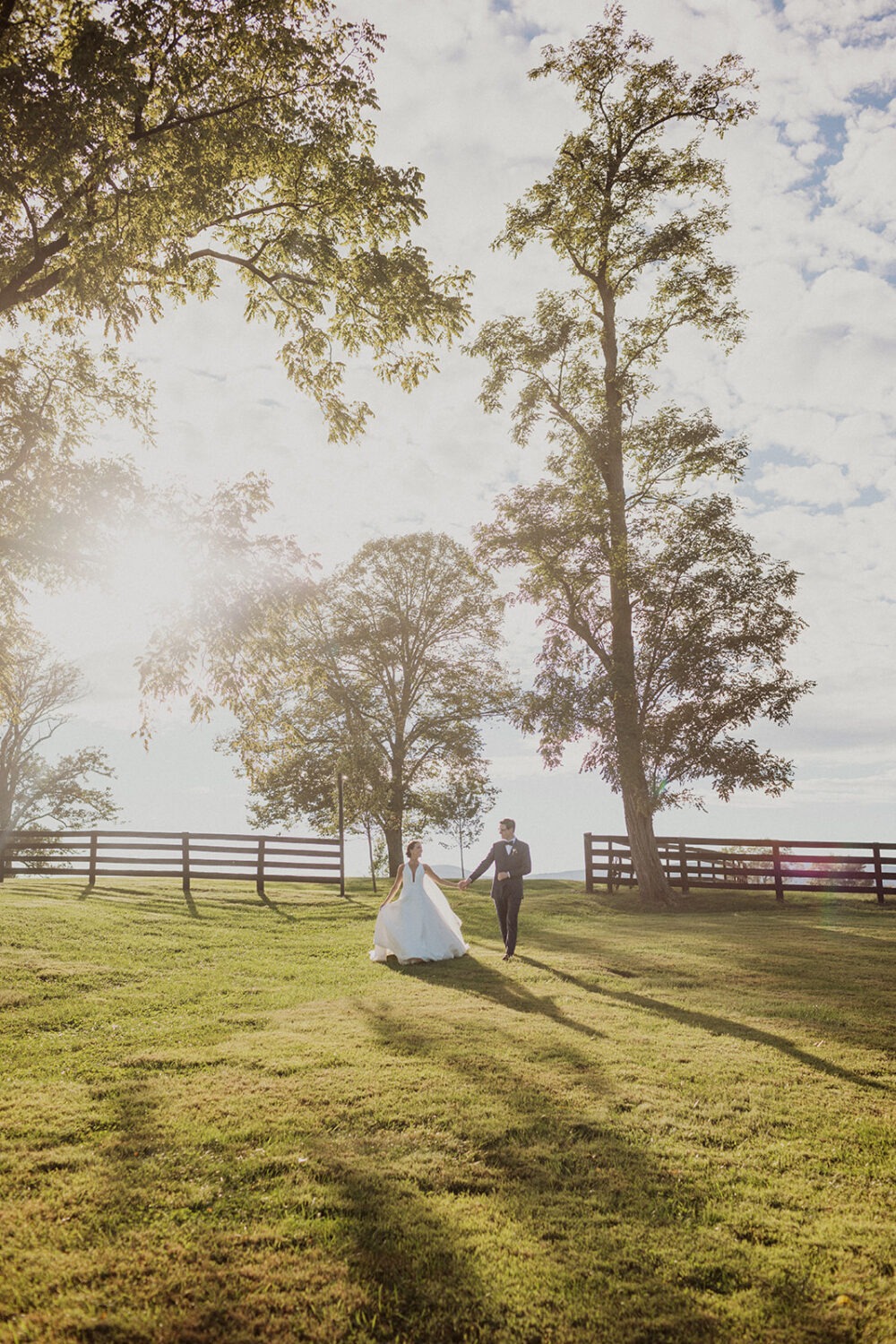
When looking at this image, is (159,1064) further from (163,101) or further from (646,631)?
(646,631)

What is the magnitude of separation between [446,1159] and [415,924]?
7985 mm

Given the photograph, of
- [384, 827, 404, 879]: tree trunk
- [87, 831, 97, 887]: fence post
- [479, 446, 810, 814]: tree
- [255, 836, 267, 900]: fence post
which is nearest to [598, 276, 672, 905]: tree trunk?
[479, 446, 810, 814]: tree

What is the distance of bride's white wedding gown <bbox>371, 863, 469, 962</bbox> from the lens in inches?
498

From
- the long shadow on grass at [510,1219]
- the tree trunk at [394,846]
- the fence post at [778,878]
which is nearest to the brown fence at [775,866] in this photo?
the fence post at [778,878]

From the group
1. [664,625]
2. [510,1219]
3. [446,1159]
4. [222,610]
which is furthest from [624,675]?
[510,1219]

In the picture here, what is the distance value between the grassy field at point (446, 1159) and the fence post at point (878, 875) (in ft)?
38.3

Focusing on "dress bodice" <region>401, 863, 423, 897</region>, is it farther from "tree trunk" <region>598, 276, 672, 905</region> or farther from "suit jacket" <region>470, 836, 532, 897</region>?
"tree trunk" <region>598, 276, 672, 905</region>

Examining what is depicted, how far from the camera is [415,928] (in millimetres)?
12750

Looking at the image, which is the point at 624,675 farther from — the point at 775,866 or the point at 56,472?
the point at 56,472

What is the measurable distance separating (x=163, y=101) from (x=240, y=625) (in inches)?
304

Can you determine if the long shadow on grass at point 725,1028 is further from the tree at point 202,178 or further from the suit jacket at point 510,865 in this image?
the tree at point 202,178

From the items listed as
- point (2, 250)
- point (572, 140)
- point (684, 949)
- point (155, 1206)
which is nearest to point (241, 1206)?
point (155, 1206)

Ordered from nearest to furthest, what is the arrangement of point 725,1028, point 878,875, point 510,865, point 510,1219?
1. point 510,1219
2. point 725,1028
3. point 510,865
4. point 878,875

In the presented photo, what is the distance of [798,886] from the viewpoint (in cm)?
2186
